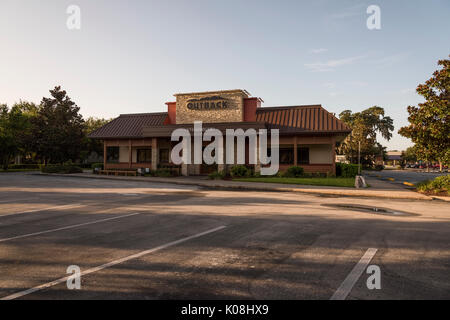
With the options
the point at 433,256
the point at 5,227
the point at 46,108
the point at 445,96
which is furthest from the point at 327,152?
the point at 46,108

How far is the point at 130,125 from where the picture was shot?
31.0 m

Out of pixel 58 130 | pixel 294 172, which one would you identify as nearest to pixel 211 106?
pixel 294 172

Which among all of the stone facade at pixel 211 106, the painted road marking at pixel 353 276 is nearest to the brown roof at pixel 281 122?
the stone facade at pixel 211 106

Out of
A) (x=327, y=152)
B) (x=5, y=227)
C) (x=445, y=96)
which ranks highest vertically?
(x=445, y=96)

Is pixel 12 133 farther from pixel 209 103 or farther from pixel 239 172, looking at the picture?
pixel 239 172

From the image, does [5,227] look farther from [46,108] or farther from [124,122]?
[46,108]

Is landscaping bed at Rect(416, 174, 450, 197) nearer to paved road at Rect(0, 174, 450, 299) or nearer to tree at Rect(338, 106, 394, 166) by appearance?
paved road at Rect(0, 174, 450, 299)

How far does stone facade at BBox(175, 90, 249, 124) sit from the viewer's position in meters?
27.7

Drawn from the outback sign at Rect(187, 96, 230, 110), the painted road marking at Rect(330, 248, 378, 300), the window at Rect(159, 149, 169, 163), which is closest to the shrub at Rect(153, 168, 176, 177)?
the window at Rect(159, 149, 169, 163)

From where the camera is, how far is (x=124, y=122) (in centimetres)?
3177

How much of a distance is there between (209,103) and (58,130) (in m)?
→ 23.6

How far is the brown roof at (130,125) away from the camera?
29703 mm

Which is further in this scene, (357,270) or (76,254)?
(76,254)
